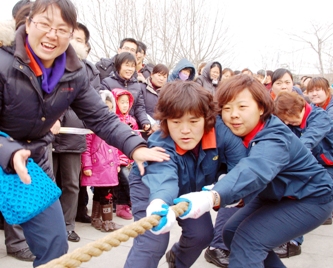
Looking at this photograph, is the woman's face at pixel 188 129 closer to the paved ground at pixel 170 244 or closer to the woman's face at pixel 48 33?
the woman's face at pixel 48 33

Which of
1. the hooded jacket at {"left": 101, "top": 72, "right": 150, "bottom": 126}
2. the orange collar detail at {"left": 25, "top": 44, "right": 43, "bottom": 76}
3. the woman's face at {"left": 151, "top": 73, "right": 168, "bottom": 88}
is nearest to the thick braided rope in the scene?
the orange collar detail at {"left": 25, "top": 44, "right": 43, "bottom": 76}

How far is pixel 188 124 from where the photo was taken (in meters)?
2.53

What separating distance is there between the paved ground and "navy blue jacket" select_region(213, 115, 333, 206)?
122cm

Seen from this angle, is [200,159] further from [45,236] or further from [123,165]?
[123,165]

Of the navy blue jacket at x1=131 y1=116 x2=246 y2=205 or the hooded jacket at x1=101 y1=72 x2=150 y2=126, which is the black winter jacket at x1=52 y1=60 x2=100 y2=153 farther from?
the navy blue jacket at x1=131 y1=116 x2=246 y2=205

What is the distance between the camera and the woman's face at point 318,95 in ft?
17.2

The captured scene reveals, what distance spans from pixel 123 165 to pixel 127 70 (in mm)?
1144

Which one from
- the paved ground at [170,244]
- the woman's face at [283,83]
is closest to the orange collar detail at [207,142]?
the paved ground at [170,244]

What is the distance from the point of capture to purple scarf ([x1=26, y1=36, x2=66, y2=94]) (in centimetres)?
229

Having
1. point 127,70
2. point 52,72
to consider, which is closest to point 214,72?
point 127,70

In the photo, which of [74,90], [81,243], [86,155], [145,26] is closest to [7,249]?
[81,243]

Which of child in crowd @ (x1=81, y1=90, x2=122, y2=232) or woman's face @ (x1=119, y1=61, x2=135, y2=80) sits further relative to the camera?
woman's face @ (x1=119, y1=61, x2=135, y2=80)

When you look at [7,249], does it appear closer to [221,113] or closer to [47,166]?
[47,166]

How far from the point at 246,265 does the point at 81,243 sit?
196 cm
